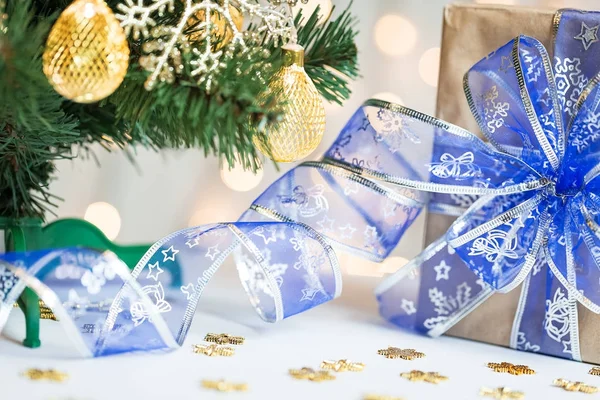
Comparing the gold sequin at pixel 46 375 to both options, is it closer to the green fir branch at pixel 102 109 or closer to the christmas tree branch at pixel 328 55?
the green fir branch at pixel 102 109

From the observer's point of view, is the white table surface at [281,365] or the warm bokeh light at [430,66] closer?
the white table surface at [281,365]

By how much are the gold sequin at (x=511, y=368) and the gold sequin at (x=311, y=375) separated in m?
0.16

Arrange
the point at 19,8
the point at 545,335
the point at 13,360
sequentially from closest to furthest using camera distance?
1. the point at 19,8
2. the point at 13,360
3. the point at 545,335

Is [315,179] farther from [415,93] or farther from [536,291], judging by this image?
[415,93]

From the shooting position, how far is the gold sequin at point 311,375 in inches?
24.9

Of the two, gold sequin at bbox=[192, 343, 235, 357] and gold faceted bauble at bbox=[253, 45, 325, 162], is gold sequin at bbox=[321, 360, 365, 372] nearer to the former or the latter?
gold sequin at bbox=[192, 343, 235, 357]

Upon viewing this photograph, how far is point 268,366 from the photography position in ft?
2.18

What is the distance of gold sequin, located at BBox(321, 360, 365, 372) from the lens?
66 cm

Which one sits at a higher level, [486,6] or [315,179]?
[486,6]

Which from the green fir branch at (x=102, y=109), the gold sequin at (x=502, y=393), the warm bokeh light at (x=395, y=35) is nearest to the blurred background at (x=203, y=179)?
the warm bokeh light at (x=395, y=35)

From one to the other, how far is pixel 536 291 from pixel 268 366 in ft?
0.93

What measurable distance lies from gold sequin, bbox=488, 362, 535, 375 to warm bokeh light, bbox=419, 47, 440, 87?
618 mm

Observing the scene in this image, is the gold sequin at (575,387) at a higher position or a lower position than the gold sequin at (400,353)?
higher

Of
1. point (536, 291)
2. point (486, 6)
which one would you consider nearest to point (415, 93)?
point (486, 6)
